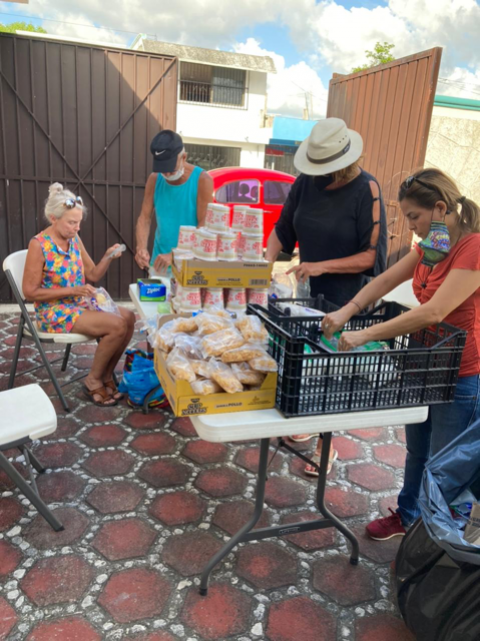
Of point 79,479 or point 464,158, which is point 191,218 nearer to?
point 79,479

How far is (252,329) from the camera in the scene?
1722 millimetres

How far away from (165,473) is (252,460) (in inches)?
19.9

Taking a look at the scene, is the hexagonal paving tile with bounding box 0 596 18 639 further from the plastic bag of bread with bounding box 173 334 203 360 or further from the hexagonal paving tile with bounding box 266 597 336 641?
the plastic bag of bread with bounding box 173 334 203 360

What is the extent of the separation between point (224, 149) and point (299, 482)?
22031 mm

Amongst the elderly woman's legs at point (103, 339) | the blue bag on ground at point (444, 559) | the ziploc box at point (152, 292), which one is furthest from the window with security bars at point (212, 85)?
the blue bag on ground at point (444, 559)

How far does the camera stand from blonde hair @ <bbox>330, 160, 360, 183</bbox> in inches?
96.5

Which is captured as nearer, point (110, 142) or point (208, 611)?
point (208, 611)

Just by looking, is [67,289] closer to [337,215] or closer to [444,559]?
[337,215]

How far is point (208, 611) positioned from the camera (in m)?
1.85

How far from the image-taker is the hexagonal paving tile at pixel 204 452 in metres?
2.87

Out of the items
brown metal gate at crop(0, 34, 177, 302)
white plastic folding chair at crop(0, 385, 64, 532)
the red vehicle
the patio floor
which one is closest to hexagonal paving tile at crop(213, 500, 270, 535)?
the patio floor

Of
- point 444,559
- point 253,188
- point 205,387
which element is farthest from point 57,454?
point 253,188

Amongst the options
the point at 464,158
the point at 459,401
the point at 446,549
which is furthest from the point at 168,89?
the point at 446,549

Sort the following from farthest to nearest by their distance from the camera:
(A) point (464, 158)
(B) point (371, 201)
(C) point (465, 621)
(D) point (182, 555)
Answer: (A) point (464, 158) → (B) point (371, 201) → (D) point (182, 555) → (C) point (465, 621)
